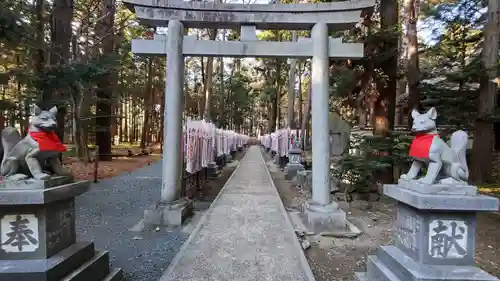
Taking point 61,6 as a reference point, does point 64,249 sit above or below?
below

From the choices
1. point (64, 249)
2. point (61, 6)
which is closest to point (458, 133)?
point (64, 249)

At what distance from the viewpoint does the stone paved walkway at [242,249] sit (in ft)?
14.6

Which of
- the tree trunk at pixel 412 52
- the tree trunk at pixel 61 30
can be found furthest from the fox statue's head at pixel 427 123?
the tree trunk at pixel 61 30

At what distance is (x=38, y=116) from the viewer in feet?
11.2

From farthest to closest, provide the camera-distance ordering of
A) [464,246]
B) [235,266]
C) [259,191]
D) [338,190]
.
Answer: [259,191] → [338,190] → [235,266] → [464,246]

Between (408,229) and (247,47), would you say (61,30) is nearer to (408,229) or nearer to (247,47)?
(247,47)

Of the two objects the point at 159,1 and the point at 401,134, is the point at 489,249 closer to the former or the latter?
the point at 401,134

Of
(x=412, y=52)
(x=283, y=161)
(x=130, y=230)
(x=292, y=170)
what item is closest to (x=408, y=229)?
(x=130, y=230)

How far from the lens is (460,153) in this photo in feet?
10.9

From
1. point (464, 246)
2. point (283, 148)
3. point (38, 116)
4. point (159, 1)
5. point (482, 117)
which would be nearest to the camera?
point (464, 246)

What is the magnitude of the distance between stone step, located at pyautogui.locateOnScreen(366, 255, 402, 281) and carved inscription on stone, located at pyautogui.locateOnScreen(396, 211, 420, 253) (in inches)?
12.6

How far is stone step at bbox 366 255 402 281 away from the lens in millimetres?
3392

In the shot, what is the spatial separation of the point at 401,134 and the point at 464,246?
664 centimetres

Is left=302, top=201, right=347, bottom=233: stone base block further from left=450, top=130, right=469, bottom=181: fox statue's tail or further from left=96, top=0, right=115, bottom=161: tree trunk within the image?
left=96, top=0, right=115, bottom=161: tree trunk
